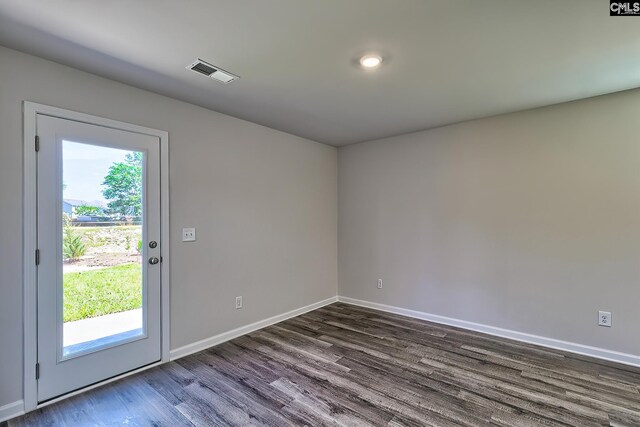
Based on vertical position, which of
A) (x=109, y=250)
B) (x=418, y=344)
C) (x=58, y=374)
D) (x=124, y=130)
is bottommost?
(x=418, y=344)

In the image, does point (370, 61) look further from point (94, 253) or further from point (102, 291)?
point (102, 291)

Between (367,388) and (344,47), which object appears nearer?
(344,47)

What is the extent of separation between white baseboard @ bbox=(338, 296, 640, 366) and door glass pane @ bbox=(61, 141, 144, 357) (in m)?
3.17

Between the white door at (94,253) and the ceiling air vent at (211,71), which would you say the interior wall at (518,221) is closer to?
the ceiling air vent at (211,71)

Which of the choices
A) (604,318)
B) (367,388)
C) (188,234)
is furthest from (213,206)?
(604,318)

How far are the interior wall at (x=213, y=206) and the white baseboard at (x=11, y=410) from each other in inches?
1.6

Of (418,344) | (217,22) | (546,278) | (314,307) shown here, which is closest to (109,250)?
(217,22)

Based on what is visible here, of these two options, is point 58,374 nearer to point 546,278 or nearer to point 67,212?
point 67,212

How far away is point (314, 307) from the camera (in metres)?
4.44

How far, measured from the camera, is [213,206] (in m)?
3.22

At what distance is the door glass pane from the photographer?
2.27 metres

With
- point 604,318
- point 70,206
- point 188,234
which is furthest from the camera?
point 188,234

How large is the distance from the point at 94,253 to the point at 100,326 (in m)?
0.60

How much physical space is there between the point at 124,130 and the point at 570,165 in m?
4.23
